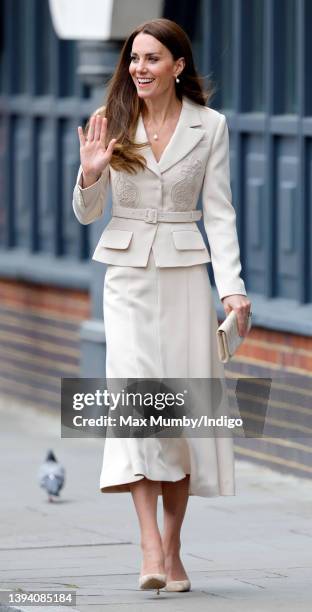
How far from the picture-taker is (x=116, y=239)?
7008 millimetres

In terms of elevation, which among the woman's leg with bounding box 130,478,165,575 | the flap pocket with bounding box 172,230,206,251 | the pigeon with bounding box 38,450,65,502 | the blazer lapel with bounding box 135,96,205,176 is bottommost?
the pigeon with bounding box 38,450,65,502

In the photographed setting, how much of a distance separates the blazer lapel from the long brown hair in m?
0.03

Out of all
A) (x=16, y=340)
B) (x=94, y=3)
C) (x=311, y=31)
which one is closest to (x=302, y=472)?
(x=311, y=31)

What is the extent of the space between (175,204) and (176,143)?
0.23 meters

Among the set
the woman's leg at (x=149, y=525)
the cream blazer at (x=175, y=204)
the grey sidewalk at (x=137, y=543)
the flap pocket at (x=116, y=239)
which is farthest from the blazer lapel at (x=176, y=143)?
the grey sidewalk at (x=137, y=543)

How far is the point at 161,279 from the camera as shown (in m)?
7.00

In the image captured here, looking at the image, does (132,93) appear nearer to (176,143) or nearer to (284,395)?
(176,143)

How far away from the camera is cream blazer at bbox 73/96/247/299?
6988 millimetres

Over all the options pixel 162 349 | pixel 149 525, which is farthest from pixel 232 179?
pixel 149 525

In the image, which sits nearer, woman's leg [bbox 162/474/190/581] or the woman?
the woman

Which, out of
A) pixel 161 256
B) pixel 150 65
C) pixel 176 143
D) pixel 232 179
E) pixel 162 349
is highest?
pixel 150 65

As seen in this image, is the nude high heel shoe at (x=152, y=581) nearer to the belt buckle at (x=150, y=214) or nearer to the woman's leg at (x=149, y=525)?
the woman's leg at (x=149, y=525)

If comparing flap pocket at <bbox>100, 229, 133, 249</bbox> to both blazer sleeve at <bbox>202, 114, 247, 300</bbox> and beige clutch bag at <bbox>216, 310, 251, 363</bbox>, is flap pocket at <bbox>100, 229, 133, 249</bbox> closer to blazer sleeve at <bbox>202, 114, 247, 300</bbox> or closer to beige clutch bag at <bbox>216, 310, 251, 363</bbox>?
blazer sleeve at <bbox>202, 114, 247, 300</bbox>

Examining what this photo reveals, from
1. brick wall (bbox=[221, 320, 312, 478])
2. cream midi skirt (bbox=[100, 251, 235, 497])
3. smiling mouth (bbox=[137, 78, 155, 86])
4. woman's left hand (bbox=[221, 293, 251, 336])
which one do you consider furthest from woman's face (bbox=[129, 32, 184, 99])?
brick wall (bbox=[221, 320, 312, 478])
